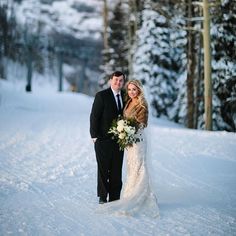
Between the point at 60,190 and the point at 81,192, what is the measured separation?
1.40ft

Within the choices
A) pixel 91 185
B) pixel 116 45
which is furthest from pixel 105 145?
pixel 116 45

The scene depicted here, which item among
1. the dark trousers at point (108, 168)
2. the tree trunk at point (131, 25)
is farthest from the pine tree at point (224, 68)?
the dark trousers at point (108, 168)

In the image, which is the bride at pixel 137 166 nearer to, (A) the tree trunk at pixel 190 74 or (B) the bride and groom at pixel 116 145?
(B) the bride and groom at pixel 116 145

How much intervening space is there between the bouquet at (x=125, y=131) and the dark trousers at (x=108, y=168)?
24 centimetres

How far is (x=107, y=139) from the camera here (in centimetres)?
681

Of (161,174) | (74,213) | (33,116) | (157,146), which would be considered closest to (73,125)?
(33,116)

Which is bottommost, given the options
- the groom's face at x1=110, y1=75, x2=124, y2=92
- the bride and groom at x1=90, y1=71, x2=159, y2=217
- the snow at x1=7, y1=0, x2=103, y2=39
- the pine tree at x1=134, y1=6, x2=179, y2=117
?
the bride and groom at x1=90, y1=71, x2=159, y2=217

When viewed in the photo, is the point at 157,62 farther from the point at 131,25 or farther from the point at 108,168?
the point at 108,168

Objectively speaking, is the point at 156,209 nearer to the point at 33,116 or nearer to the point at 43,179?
the point at 43,179

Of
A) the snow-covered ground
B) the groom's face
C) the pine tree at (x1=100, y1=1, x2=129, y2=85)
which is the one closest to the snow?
the pine tree at (x1=100, y1=1, x2=129, y2=85)

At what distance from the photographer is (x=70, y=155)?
38.1 ft

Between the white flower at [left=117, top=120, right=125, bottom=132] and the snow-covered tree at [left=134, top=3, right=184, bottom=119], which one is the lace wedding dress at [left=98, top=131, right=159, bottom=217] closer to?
the white flower at [left=117, top=120, right=125, bottom=132]

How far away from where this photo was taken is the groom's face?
22.0 ft

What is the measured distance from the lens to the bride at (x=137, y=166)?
6.45 m
